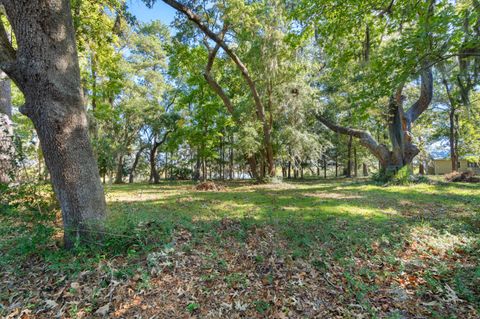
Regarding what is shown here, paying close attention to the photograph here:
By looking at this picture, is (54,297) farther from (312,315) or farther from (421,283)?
(421,283)

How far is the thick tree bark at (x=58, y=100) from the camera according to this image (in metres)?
2.66

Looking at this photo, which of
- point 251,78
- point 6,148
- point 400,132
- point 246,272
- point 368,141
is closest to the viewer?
point 246,272

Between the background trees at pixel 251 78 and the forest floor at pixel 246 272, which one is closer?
the forest floor at pixel 246 272

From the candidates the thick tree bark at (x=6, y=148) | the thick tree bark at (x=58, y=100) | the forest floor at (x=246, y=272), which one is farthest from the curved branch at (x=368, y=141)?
the thick tree bark at (x=6, y=148)

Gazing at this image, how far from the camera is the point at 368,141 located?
1297cm

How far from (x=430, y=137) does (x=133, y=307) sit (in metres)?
26.6

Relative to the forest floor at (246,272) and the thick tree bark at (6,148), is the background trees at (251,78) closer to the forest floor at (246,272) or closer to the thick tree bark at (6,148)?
the thick tree bark at (6,148)

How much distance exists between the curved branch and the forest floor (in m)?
8.56

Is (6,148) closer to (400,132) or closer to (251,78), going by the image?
(251,78)

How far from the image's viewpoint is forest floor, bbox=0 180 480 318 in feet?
7.54

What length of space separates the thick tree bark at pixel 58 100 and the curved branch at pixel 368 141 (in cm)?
1288

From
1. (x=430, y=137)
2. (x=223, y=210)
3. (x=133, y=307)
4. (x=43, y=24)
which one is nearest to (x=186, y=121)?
(x=223, y=210)

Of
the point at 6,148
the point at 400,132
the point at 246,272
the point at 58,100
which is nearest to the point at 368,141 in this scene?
the point at 400,132

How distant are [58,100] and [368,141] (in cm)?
1389
